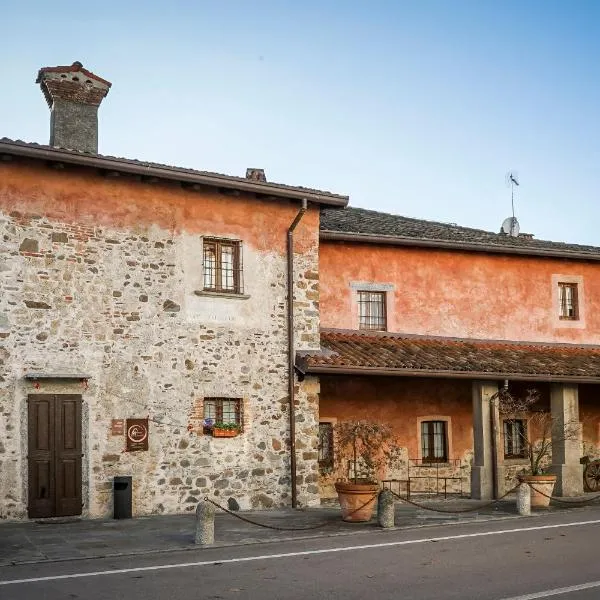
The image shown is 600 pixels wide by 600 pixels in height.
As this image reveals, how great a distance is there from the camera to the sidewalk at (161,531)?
11633 millimetres

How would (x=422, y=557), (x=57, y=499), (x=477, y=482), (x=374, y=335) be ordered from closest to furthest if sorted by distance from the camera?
1. (x=422, y=557)
2. (x=57, y=499)
3. (x=477, y=482)
4. (x=374, y=335)

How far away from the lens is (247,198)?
17.0 metres

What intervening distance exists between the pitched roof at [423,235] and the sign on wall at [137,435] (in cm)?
587

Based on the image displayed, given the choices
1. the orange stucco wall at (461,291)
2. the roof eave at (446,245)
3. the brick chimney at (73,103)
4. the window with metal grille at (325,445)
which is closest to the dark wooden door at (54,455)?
the brick chimney at (73,103)

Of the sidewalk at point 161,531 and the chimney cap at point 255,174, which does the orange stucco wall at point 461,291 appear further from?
the sidewalk at point 161,531

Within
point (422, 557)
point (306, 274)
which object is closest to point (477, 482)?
point (306, 274)

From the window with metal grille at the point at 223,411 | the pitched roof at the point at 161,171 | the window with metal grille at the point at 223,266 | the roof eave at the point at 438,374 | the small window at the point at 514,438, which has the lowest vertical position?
the small window at the point at 514,438

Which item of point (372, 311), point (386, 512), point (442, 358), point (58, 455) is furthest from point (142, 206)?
point (442, 358)

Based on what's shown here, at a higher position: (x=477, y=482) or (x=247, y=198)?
(x=247, y=198)

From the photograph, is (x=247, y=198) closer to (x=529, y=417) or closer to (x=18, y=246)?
(x=18, y=246)

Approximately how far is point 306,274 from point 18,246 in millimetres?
5630

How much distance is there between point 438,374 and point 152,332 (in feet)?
19.0

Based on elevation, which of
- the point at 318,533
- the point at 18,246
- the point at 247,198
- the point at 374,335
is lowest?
the point at 318,533

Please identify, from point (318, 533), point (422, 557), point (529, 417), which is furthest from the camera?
point (529, 417)
